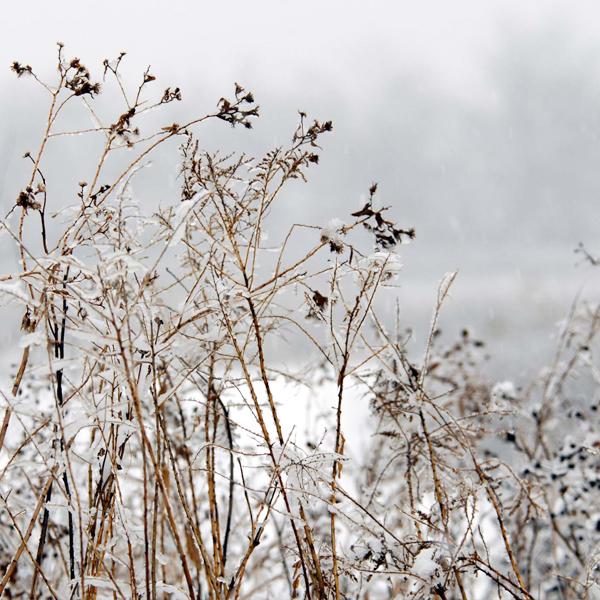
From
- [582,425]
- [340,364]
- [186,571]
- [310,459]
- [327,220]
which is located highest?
[582,425]

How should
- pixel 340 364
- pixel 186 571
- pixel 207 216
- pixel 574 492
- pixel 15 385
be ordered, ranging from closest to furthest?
pixel 186 571 < pixel 15 385 < pixel 340 364 < pixel 207 216 < pixel 574 492

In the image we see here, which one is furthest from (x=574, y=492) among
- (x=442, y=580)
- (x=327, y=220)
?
(x=327, y=220)

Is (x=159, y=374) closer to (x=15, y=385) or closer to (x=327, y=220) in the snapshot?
(x=15, y=385)

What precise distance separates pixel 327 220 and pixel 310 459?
1.83 feet

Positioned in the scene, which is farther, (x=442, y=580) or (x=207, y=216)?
(x=207, y=216)

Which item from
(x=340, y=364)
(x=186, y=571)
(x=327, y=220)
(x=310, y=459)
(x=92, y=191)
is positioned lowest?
(x=186, y=571)

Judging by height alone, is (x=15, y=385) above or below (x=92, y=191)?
below

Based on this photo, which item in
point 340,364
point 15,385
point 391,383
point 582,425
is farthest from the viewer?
point 582,425

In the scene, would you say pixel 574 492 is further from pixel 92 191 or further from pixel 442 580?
pixel 92 191

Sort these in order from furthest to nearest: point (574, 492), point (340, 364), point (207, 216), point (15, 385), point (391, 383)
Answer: point (574, 492)
point (391, 383)
point (207, 216)
point (340, 364)
point (15, 385)

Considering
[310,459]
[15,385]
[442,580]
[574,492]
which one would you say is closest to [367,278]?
[310,459]

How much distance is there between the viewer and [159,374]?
1.03 meters

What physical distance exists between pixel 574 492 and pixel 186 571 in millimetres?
4152

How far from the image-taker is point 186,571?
88cm
